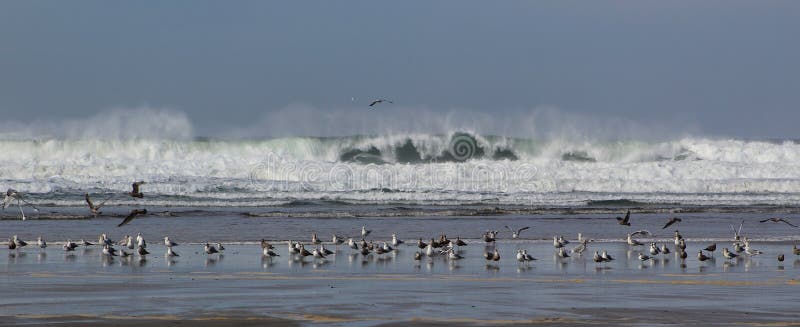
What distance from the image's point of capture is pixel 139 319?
10492mm

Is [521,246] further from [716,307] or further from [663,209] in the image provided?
[663,209]

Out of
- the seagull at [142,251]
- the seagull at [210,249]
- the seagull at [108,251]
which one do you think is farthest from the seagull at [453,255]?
the seagull at [108,251]

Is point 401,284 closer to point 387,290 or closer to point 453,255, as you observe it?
point 387,290

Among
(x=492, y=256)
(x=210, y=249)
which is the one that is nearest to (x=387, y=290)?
(x=492, y=256)

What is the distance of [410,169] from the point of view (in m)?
53.4

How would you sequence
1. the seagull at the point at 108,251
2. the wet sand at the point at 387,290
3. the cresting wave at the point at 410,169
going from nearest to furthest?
the wet sand at the point at 387,290 < the seagull at the point at 108,251 < the cresting wave at the point at 410,169

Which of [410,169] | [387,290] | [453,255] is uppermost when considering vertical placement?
[410,169]

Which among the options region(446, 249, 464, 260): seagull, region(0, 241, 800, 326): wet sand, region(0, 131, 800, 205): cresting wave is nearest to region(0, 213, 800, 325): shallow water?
region(0, 241, 800, 326): wet sand

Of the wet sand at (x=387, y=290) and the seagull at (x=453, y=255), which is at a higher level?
the seagull at (x=453, y=255)

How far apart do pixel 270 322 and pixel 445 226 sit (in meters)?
17.4

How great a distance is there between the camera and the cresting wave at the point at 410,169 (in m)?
42.7

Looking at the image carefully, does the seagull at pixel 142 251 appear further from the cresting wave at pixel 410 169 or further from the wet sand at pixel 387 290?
the cresting wave at pixel 410 169

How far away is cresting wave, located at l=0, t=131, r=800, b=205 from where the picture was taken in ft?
140

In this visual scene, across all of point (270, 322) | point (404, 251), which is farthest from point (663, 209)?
point (270, 322)
